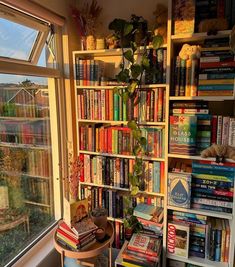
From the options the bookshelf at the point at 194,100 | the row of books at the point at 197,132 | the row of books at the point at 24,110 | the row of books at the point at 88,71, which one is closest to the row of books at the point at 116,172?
the bookshelf at the point at 194,100

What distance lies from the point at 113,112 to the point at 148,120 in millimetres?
291

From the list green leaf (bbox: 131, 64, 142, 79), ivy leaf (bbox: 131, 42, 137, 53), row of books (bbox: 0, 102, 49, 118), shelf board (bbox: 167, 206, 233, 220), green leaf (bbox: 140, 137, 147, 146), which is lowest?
shelf board (bbox: 167, 206, 233, 220)

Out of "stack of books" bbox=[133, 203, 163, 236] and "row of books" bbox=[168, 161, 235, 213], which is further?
"stack of books" bbox=[133, 203, 163, 236]

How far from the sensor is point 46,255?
5.70 feet

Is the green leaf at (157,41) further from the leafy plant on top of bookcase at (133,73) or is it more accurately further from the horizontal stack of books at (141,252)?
the horizontal stack of books at (141,252)

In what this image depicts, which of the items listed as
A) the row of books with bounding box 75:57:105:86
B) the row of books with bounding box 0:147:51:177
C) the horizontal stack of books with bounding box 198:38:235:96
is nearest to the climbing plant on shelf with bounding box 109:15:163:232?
the row of books with bounding box 75:57:105:86

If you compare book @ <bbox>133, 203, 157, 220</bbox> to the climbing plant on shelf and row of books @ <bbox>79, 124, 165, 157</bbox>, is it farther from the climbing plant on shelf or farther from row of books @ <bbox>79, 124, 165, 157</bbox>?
row of books @ <bbox>79, 124, 165, 157</bbox>

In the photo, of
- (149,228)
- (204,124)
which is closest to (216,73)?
(204,124)

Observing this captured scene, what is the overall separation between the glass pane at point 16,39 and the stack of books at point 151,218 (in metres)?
1.43

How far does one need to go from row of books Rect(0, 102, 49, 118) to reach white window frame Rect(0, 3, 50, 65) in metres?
0.31

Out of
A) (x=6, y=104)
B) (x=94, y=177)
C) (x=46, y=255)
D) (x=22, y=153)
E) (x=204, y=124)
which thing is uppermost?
(x=6, y=104)

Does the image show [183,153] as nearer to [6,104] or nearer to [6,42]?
[6,104]

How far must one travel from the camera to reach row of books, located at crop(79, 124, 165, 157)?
1745 millimetres

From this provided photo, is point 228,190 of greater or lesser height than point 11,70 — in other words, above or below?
below
